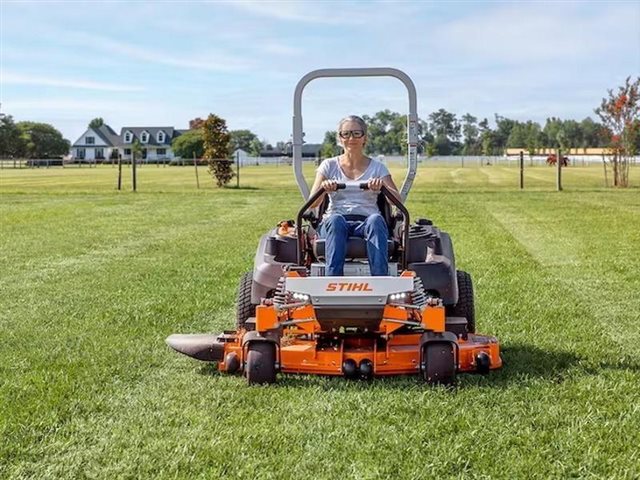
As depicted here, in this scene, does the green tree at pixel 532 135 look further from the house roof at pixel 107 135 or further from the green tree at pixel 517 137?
the house roof at pixel 107 135

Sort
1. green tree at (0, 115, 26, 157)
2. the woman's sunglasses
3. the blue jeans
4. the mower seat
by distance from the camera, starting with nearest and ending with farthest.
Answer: the blue jeans < the mower seat < the woman's sunglasses < green tree at (0, 115, 26, 157)

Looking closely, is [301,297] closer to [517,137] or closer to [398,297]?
[398,297]

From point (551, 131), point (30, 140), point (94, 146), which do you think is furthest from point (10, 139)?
point (551, 131)

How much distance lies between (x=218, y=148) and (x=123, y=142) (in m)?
90.9

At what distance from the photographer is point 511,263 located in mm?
10602

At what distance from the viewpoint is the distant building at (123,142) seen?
11594 cm

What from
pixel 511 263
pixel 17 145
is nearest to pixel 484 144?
pixel 17 145

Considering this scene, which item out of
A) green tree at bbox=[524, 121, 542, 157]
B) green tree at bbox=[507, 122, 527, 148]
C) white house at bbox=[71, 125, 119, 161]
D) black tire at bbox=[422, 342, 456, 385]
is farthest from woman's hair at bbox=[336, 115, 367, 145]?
green tree at bbox=[507, 122, 527, 148]

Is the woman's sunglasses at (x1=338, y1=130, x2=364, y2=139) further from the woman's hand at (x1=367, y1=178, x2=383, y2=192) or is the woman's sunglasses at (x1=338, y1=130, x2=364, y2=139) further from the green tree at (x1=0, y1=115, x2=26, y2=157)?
the green tree at (x1=0, y1=115, x2=26, y2=157)

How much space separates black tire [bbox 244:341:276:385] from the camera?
516cm

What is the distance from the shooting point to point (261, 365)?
5.16m

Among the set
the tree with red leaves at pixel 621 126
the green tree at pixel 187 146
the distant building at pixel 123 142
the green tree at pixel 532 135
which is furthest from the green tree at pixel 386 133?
the green tree at pixel 532 135

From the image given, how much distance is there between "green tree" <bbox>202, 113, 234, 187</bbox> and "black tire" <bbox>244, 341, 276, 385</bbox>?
1071 inches

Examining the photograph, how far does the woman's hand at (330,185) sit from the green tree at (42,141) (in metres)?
97.7
